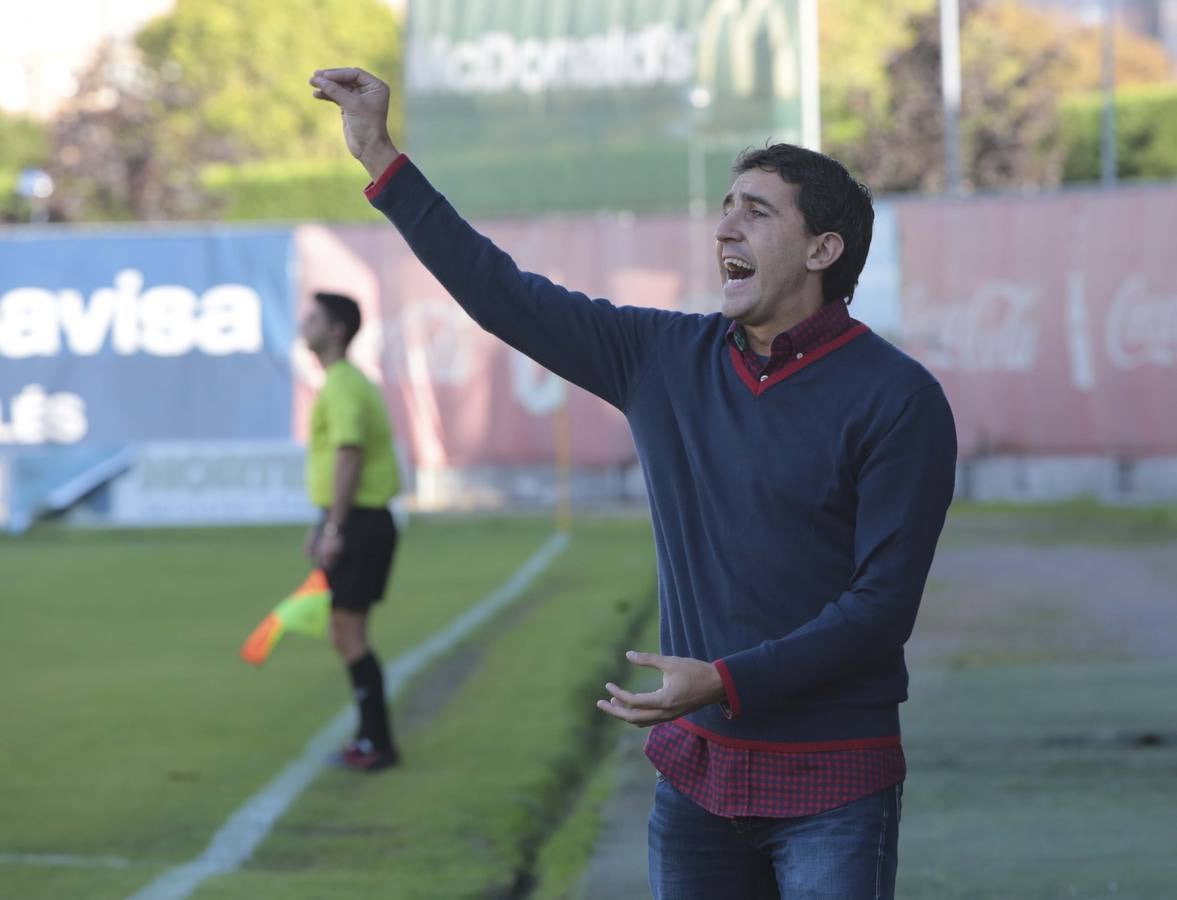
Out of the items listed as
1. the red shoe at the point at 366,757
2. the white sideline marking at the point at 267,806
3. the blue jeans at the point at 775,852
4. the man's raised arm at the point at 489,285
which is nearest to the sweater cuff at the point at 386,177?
the man's raised arm at the point at 489,285

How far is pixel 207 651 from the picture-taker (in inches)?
445

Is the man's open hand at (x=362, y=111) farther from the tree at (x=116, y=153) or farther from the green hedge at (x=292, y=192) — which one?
the green hedge at (x=292, y=192)

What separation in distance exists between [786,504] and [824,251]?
17.9 inches

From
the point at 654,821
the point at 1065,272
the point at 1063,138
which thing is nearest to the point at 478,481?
the point at 1065,272

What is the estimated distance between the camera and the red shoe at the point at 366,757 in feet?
25.3

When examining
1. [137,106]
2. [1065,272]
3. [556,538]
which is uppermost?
[137,106]

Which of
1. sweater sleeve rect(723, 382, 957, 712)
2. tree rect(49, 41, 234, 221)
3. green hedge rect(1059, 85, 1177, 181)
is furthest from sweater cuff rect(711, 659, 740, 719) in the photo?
green hedge rect(1059, 85, 1177, 181)

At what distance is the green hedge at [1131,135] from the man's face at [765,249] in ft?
118

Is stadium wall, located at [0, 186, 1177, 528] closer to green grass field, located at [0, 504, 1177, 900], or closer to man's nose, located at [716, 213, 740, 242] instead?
green grass field, located at [0, 504, 1177, 900]

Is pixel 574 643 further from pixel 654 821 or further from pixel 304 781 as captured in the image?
pixel 654 821

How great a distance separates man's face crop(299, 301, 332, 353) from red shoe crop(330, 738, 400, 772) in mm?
1598

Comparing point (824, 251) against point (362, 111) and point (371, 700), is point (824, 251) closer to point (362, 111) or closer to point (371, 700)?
point (362, 111)

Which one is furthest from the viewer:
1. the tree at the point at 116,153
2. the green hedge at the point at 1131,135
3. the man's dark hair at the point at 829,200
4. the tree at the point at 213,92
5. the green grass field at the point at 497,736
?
the green hedge at the point at 1131,135

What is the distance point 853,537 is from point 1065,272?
17170 millimetres
